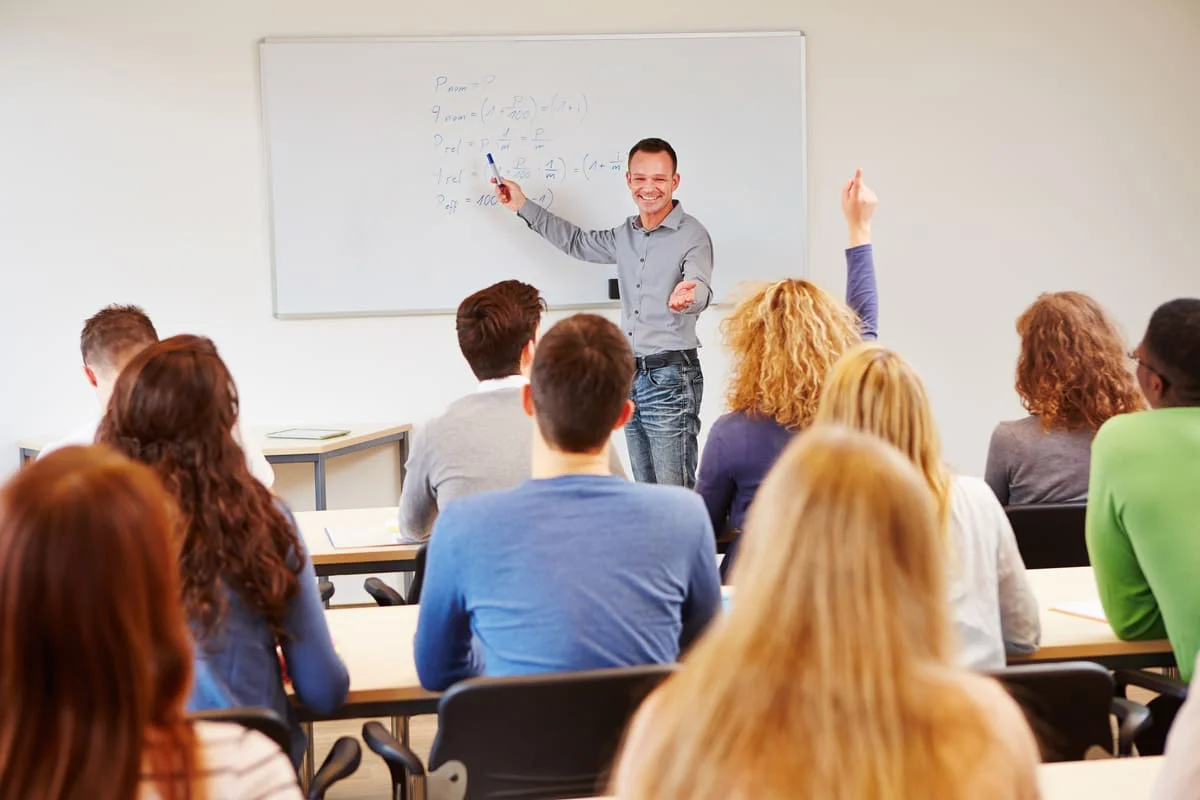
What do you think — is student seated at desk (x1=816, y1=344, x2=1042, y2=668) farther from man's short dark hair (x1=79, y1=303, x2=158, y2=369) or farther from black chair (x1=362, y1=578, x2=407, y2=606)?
man's short dark hair (x1=79, y1=303, x2=158, y2=369)

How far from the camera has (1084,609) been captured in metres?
2.61

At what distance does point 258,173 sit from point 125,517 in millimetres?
4410

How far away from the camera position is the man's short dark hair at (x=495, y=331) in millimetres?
3084

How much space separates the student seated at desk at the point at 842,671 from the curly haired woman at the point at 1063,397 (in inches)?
87.8

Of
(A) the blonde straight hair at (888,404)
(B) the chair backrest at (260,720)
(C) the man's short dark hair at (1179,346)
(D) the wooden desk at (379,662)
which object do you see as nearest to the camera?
(B) the chair backrest at (260,720)

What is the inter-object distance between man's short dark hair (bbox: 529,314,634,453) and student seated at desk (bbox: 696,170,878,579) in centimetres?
80

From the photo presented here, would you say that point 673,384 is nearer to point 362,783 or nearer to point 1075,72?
point 362,783

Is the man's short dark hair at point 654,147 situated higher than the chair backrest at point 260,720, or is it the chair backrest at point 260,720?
the man's short dark hair at point 654,147

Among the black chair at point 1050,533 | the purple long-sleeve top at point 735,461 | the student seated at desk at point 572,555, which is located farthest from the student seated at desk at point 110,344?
the black chair at point 1050,533

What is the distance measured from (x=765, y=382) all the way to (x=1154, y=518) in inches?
36.0

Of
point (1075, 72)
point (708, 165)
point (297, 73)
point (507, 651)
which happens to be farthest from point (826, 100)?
point (507, 651)

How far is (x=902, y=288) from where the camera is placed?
5621 mm

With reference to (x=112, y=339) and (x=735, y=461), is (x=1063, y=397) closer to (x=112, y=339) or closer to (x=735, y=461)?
(x=735, y=461)

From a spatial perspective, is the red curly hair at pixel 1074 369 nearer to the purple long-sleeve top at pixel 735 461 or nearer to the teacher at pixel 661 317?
the purple long-sleeve top at pixel 735 461
